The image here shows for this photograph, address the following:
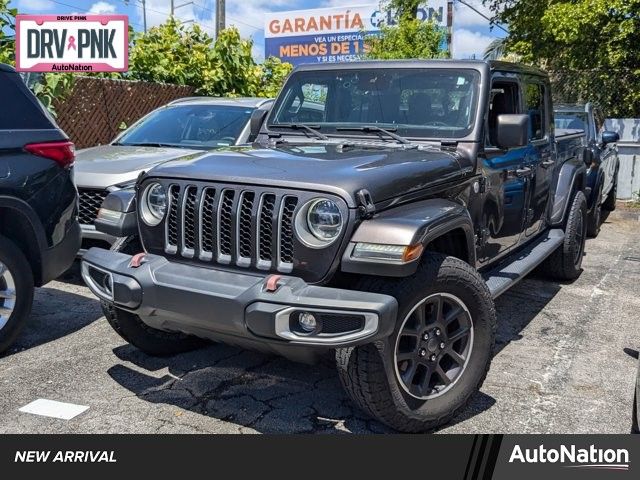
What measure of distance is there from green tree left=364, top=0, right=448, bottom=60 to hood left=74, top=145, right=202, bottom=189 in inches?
452

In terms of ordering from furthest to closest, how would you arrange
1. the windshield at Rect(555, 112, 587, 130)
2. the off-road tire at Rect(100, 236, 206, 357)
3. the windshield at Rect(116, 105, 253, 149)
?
the windshield at Rect(555, 112, 587, 130)
the windshield at Rect(116, 105, 253, 149)
the off-road tire at Rect(100, 236, 206, 357)

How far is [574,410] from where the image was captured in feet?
12.3

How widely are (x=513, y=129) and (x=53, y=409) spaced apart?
3.11 meters

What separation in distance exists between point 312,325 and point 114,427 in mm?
1260

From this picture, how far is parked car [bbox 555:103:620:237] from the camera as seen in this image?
331 inches

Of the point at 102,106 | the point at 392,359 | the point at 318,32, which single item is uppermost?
the point at 318,32

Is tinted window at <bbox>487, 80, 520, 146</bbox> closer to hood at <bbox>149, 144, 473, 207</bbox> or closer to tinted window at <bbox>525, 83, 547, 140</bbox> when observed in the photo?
tinted window at <bbox>525, 83, 547, 140</bbox>

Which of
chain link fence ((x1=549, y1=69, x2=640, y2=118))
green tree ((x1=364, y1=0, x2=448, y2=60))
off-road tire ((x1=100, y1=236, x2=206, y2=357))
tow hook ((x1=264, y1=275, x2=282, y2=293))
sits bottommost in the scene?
off-road tire ((x1=100, y1=236, x2=206, y2=357))

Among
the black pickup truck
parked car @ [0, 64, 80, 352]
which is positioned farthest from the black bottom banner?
parked car @ [0, 64, 80, 352]

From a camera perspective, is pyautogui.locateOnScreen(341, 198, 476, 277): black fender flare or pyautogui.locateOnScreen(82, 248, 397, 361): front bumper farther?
pyautogui.locateOnScreen(341, 198, 476, 277): black fender flare

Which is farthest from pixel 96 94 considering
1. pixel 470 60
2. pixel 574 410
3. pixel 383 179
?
pixel 574 410

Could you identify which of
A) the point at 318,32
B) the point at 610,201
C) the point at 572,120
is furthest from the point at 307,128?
the point at 318,32

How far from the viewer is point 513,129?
13.7ft

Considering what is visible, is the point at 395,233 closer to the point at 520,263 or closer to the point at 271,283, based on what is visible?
the point at 271,283
